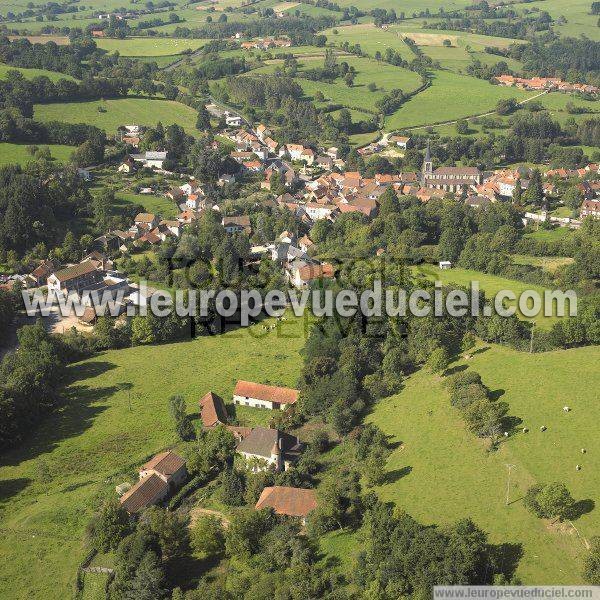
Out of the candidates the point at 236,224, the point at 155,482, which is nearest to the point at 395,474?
the point at 155,482

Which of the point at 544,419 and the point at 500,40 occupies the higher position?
the point at 500,40

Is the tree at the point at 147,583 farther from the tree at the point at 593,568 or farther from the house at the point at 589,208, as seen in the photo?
the house at the point at 589,208

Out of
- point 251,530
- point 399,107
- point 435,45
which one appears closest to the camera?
point 251,530

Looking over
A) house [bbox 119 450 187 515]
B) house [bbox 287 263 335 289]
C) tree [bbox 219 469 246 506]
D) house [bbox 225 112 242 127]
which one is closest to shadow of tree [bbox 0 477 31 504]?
house [bbox 119 450 187 515]

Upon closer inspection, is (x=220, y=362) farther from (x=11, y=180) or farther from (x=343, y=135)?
(x=343, y=135)

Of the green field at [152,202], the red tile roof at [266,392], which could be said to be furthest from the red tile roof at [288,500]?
the green field at [152,202]

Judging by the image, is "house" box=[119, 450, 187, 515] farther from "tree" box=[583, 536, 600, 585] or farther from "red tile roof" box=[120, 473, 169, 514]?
"tree" box=[583, 536, 600, 585]

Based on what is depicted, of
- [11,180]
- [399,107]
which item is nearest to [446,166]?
[399,107]
